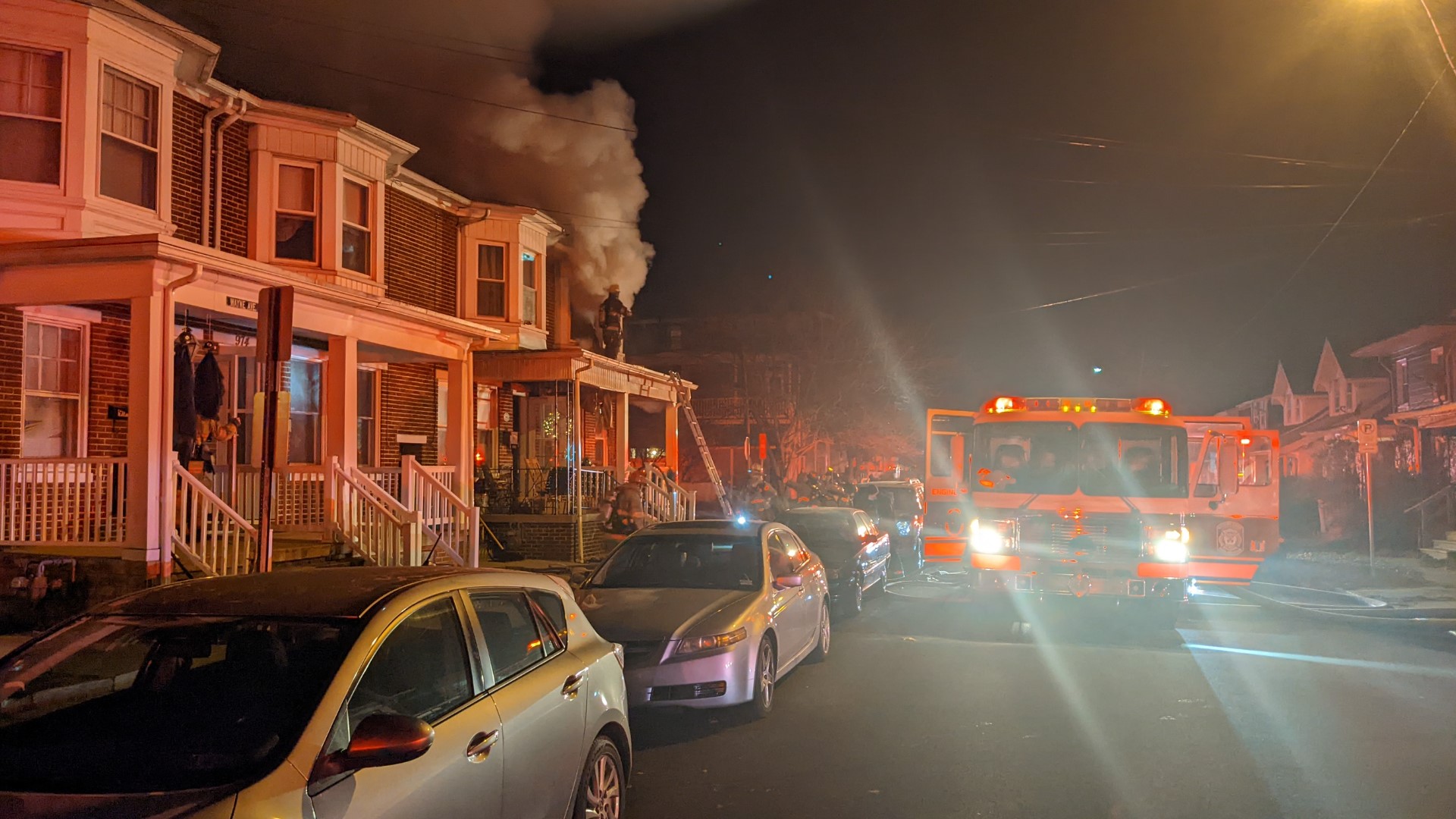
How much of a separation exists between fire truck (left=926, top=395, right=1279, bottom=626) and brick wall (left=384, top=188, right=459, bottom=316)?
32.8 ft

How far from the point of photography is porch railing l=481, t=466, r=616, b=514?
57.8 ft

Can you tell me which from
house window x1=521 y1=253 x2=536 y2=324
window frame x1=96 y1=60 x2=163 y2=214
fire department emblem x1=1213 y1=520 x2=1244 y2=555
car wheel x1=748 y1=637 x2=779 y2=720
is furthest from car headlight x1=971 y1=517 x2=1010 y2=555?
house window x1=521 y1=253 x2=536 y2=324

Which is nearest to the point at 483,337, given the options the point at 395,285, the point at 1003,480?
the point at 395,285

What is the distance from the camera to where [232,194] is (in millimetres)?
14031

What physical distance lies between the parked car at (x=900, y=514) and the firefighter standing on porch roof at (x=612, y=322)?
19.4 feet

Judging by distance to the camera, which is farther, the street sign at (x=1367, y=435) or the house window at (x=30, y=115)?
the street sign at (x=1367, y=435)

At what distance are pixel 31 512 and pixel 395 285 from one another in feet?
25.0

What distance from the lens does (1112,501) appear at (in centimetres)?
1154

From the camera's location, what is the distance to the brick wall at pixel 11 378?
11.1 meters

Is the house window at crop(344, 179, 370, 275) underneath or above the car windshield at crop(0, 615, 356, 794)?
above

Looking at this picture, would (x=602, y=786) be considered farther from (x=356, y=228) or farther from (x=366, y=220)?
(x=366, y=220)

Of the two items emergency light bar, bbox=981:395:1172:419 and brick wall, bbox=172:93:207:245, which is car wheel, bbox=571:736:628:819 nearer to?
emergency light bar, bbox=981:395:1172:419

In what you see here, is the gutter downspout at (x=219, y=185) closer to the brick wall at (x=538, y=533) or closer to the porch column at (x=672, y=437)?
the brick wall at (x=538, y=533)

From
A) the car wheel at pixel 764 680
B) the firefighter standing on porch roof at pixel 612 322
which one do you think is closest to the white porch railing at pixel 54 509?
the car wheel at pixel 764 680
